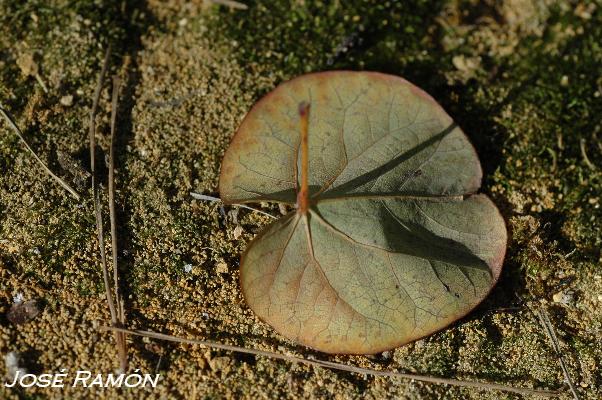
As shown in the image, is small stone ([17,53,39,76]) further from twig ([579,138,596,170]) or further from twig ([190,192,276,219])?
twig ([579,138,596,170])

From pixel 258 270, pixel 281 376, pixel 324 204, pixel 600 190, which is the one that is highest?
pixel 600 190

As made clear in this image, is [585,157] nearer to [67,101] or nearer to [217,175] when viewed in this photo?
[217,175]

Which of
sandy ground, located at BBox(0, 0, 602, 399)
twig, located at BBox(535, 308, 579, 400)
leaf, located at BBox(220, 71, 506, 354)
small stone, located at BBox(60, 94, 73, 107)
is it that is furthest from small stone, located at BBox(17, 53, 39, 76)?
twig, located at BBox(535, 308, 579, 400)

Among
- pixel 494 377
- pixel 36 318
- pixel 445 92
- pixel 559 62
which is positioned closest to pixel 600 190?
pixel 559 62

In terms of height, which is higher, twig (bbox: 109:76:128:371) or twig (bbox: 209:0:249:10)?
twig (bbox: 209:0:249:10)

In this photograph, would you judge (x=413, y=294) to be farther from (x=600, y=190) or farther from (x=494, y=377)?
(x=600, y=190)
